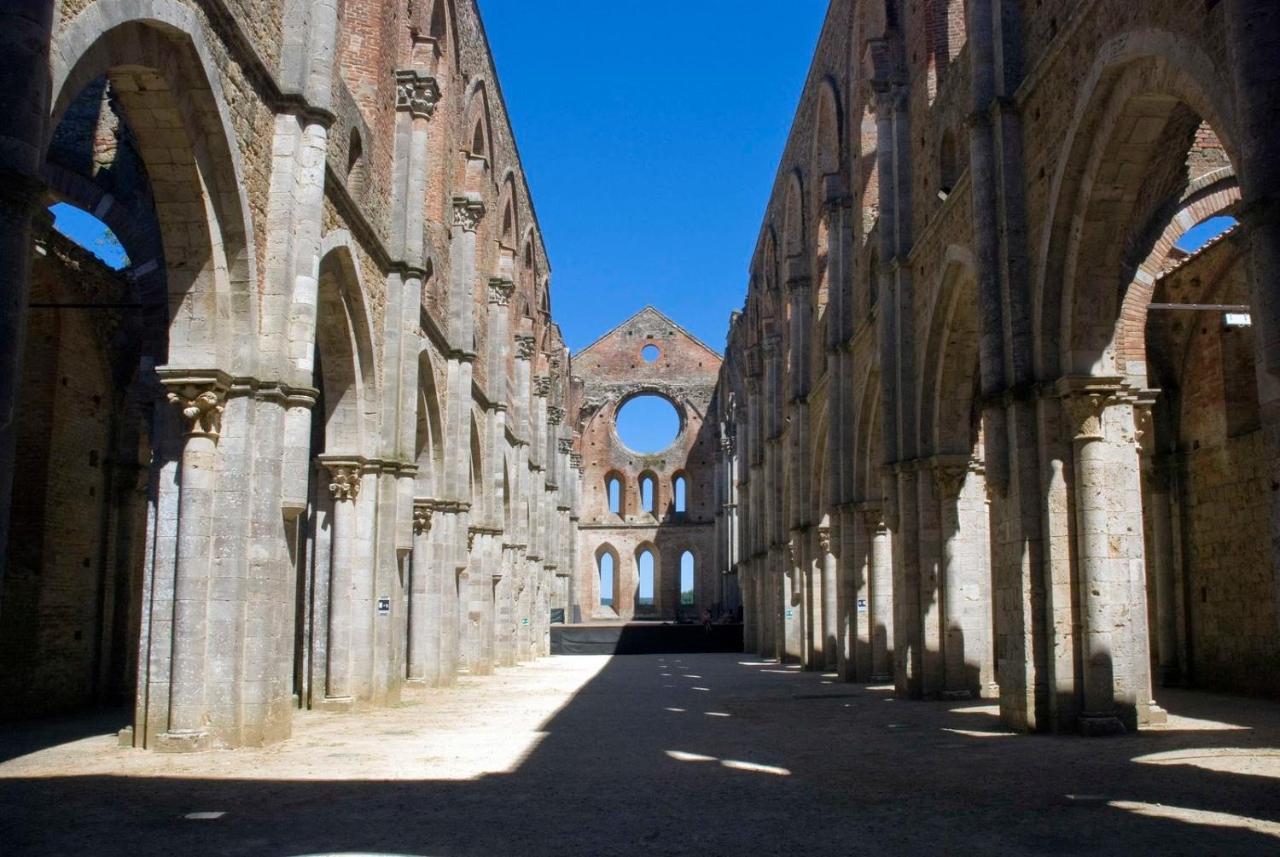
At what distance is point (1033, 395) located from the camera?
1217 centimetres

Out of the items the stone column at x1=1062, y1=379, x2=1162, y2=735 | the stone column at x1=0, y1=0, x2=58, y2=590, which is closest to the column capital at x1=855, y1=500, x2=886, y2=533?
the stone column at x1=1062, y1=379, x2=1162, y2=735

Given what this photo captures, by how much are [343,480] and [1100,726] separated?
9.88 meters

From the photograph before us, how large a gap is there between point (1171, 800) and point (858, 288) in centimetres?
1561

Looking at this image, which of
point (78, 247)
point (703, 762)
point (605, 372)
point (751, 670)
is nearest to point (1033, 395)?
point (703, 762)

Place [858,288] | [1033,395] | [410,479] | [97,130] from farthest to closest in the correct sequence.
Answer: [858,288] → [410,479] → [97,130] → [1033,395]

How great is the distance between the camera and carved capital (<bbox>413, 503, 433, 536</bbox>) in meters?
20.4

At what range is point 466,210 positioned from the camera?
23.8 m

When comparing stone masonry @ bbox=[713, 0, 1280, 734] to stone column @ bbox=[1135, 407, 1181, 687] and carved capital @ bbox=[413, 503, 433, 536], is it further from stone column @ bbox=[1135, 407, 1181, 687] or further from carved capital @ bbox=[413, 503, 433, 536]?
carved capital @ bbox=[413, 503, 433, 536]

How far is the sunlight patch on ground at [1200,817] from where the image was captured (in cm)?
661

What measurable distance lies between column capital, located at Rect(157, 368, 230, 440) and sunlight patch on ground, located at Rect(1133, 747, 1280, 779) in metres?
8.56

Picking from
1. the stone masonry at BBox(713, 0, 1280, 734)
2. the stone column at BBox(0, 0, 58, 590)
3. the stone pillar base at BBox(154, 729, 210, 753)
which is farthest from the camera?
the stone masonry at BBox(713, 0, 1280, 734)

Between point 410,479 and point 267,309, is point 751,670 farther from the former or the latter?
point 267,309

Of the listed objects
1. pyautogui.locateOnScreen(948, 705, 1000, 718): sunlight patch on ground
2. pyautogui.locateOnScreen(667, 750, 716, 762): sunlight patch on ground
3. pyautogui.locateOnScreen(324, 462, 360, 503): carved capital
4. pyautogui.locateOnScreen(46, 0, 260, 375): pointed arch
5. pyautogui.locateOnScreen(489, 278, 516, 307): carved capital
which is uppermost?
pyautogui.locateOnScreen(489, 278, 516, 307): carved capital

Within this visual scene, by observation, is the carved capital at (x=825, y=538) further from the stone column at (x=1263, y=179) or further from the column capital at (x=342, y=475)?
the stone column at (x=1263, y=179)
